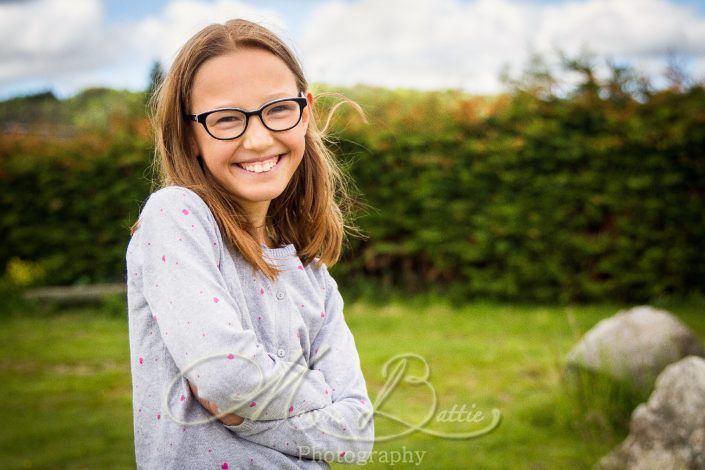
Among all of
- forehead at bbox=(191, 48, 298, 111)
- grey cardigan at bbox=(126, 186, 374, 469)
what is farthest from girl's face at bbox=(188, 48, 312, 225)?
grey cardigan at bbox=(126, 186, 374, 469)

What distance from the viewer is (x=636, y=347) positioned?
4.80 m

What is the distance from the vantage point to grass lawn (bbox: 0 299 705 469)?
441cm

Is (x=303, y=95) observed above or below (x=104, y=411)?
above

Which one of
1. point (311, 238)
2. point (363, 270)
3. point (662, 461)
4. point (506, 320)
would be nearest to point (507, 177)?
point (506, 320)

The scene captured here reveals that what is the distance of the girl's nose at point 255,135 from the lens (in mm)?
1751

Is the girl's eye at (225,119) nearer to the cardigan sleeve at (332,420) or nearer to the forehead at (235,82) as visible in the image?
the forehead at (235,82)

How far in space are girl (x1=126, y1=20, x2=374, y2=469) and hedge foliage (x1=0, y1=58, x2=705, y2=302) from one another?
5214 millimetres

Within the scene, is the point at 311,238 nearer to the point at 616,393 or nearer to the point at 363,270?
the point at 616,393

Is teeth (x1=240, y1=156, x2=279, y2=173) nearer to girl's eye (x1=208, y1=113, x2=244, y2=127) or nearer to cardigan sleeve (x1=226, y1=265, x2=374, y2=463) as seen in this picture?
girl's eye (x1=208, y1=113, x2=244, y2=127)

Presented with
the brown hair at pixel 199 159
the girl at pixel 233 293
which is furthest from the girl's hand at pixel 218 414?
the brown hair at pixel 199 159

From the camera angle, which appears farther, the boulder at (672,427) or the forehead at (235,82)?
the boulder at (672,427)

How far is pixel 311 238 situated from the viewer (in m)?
2.06

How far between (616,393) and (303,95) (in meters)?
3.43

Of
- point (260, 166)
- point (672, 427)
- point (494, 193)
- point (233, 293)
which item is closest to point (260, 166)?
point (260, 166)
